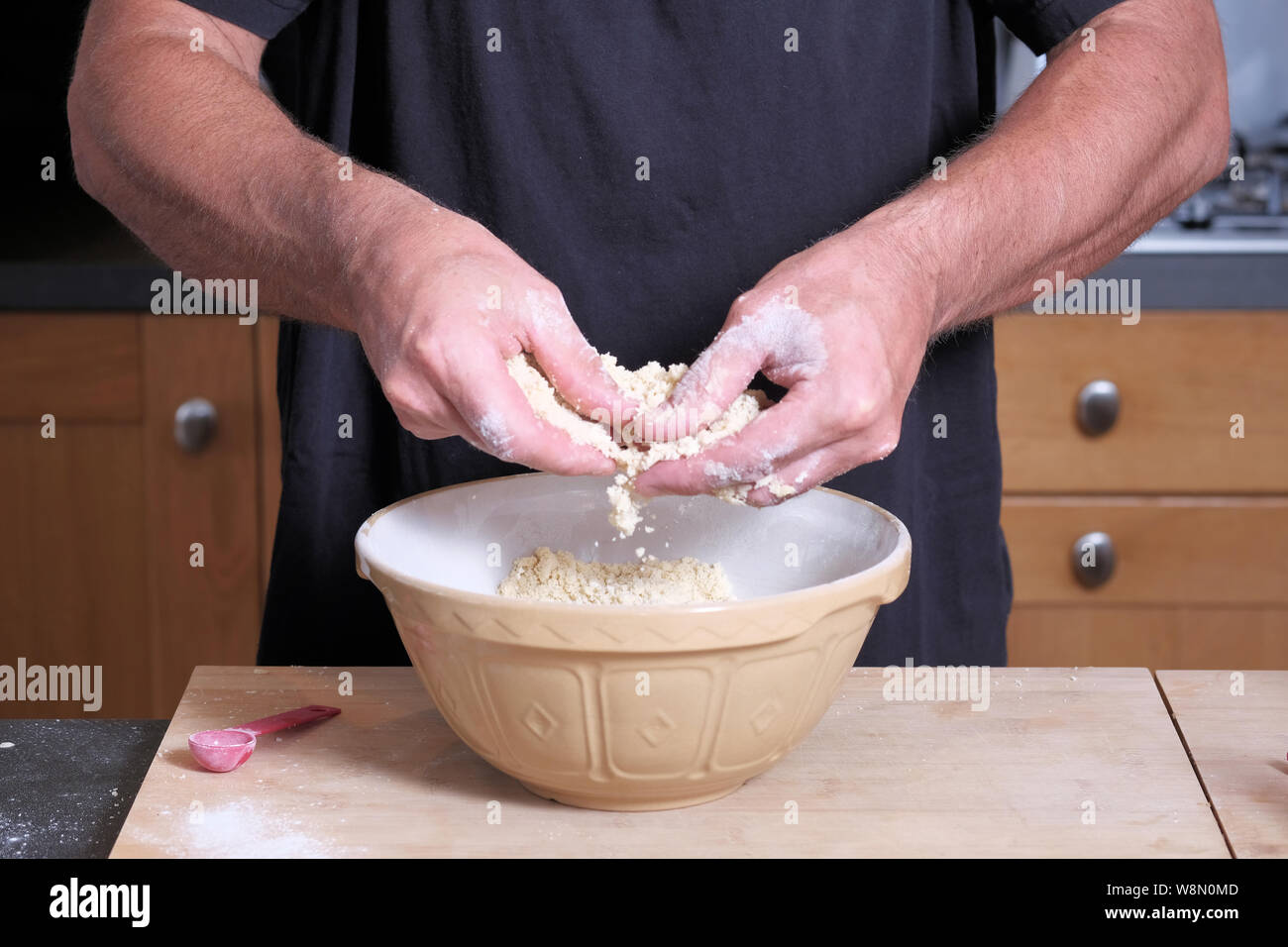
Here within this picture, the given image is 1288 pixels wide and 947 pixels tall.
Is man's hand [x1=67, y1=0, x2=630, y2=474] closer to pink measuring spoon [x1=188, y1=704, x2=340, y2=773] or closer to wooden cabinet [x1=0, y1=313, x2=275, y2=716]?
pink measuring spoon [x1=188, y1=704, x2=340, y2=773]

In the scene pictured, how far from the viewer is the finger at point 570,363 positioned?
2.32 ft

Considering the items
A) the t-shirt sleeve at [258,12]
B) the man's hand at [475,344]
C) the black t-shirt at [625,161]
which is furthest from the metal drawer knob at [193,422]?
the man's hand at [475,344]

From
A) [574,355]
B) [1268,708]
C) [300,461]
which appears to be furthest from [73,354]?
[1268,708]

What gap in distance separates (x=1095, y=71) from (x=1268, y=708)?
1.49ft

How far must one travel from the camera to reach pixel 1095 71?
3.21 ft

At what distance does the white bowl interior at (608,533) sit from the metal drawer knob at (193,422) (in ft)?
2.99

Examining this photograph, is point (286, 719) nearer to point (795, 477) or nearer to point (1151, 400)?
point (795, 477)

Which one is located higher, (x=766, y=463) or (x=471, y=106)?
(x=471, y=106)

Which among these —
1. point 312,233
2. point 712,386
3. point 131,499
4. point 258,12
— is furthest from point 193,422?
point 712,386

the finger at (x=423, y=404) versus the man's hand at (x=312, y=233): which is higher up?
the man's hand at (x=312, y=233)

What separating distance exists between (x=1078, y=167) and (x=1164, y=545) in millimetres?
889

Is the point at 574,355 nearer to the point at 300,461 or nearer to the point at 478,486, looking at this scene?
the point at 478,486

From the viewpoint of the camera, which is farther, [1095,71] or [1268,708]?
[1095,71]

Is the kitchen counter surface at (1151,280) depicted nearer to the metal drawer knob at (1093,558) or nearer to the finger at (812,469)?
the metal drawer knob at (1093,558)
